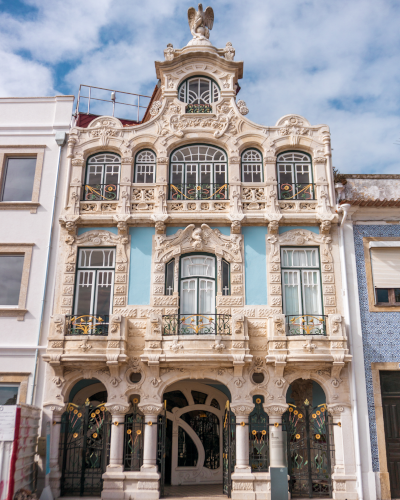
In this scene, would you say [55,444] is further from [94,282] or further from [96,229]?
[96,229]

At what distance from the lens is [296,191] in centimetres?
1689

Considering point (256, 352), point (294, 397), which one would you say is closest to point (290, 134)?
point (256, 352)

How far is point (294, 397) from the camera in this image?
16.4m

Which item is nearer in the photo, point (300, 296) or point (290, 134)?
point (300, 296)

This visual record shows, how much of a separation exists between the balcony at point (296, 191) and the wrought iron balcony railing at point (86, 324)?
22.7 feet

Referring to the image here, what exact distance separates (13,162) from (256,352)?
33.9ft

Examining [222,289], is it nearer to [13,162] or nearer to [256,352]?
[256,352]

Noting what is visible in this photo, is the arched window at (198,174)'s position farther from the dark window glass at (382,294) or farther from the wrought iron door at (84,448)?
the wrought iron door at (84,448)

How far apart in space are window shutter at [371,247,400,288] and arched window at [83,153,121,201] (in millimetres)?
8531

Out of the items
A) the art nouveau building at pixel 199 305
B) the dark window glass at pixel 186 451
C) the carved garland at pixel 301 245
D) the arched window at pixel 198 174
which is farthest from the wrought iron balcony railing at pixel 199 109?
the dark window glass at pixel 186 451

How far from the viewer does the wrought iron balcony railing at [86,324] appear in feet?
A: 49.9

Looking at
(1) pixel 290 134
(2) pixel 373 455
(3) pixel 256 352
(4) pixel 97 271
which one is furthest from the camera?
(1) pixel 290 134

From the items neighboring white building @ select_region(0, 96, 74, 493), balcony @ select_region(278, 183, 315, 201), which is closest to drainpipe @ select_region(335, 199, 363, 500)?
balcony @ select_region(278, 183, 315, 201)

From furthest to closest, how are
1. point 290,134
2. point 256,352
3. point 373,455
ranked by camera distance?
1. point 290,134
2. point 256,352
3. point 373,455
